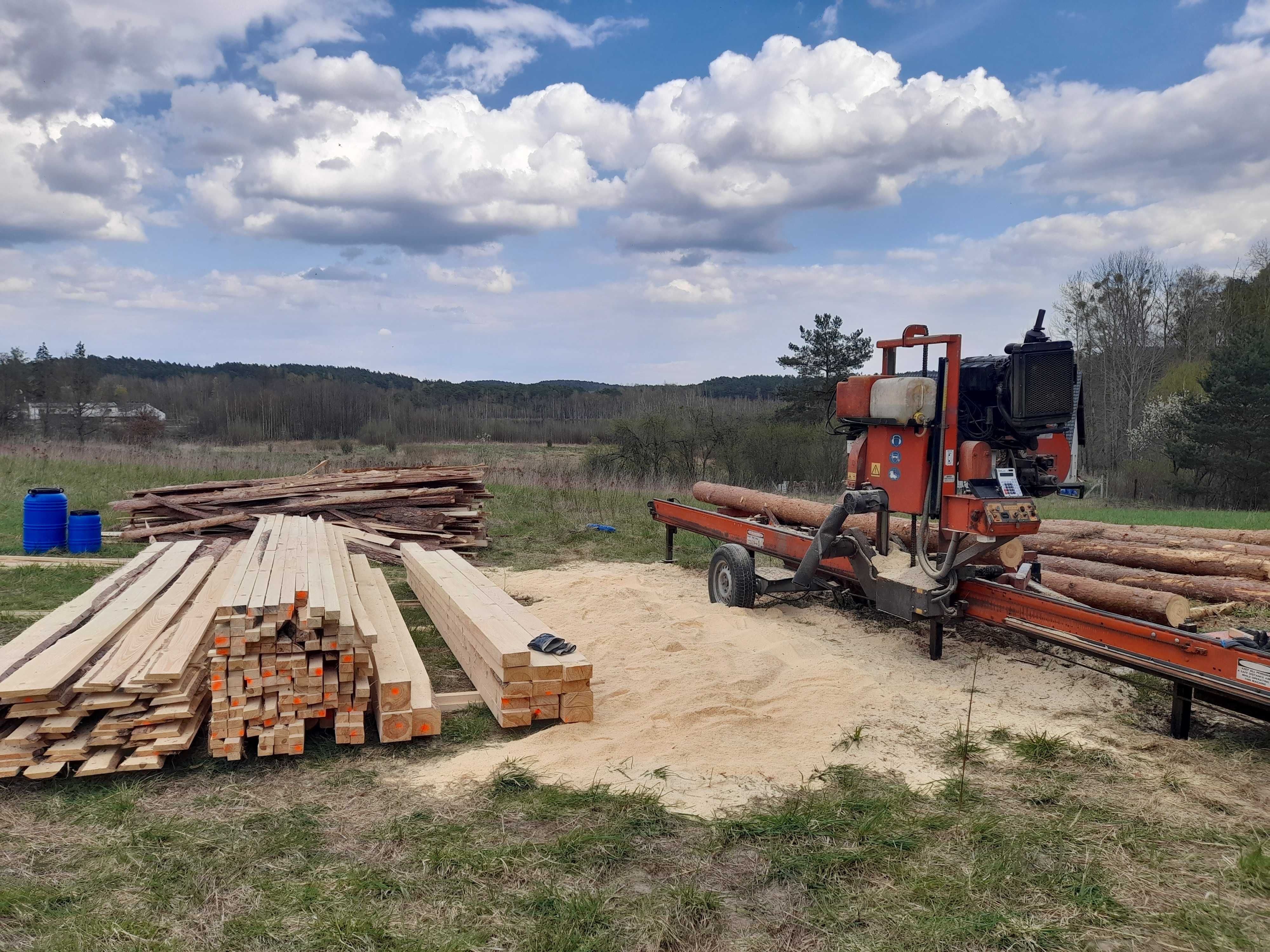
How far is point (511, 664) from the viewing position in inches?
228

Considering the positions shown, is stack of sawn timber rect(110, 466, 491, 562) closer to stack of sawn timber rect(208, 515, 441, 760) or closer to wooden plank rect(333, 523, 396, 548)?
wooden plank rect(333, 523, 396, 548)

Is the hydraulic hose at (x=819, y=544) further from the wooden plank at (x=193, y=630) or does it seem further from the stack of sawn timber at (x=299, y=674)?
the wooden plank at (x=193, y=630)

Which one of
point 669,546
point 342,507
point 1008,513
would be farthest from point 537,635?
point 342,507

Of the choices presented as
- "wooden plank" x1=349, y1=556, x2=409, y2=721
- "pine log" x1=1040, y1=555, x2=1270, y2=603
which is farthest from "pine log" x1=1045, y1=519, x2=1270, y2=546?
"wooden plank" x1=349, y1=556, x2=409, y2=721

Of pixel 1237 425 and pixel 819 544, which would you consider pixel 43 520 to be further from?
pixel 1237 425

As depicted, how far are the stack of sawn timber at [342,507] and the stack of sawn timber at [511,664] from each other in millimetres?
6754

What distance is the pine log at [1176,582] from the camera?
977cm

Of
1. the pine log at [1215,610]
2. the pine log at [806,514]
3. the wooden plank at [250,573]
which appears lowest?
the pine log at [1215,610]

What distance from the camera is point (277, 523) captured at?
1085cm

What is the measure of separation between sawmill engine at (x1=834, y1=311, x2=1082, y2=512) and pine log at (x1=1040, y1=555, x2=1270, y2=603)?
8.95ft

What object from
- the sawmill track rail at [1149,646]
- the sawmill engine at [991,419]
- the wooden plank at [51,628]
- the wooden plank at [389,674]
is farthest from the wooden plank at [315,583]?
the sawmill track rail at [1149,646]

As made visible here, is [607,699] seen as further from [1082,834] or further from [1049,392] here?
[1049,392]

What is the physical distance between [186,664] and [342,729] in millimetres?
1065

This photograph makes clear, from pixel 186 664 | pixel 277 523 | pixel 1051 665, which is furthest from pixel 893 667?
pixel 277 523
